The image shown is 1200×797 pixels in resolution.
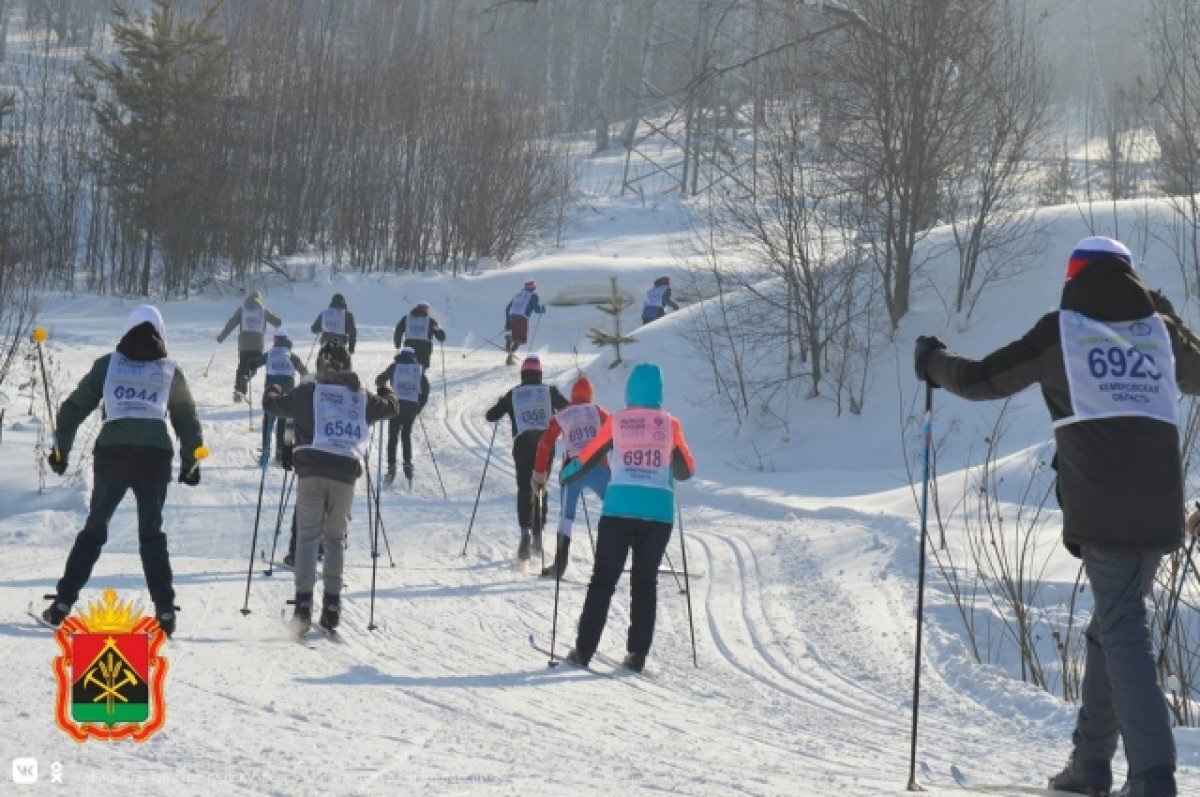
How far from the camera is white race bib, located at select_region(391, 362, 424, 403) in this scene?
16.2m

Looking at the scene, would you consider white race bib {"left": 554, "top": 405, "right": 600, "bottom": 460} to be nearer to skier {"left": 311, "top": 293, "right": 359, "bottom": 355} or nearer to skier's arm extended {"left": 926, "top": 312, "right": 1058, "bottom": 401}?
skier's arm extended {"left": 926, "top": 312, "right": 1058, "bottom": 401}

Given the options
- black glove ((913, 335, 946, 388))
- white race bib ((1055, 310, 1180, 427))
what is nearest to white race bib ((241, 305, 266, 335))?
black glove ((913, 335, 946, 388))

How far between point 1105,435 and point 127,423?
534cm

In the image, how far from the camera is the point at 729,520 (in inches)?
591

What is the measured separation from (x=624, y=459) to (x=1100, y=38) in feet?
309

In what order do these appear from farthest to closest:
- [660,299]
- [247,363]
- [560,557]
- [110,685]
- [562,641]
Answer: [660,299] → [247,363] → [560,557] → [562,641] → [110,685]

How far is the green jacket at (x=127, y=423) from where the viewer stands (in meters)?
8.05

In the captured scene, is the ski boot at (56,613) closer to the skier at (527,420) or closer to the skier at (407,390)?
the skier at (527,420)

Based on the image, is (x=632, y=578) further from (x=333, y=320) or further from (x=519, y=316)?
(x=519, y=316)

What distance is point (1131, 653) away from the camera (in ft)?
16.6

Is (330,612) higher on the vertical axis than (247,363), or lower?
lower

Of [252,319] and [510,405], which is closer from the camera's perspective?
[510,405]

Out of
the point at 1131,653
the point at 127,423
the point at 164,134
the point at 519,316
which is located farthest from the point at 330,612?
the point at 164,134

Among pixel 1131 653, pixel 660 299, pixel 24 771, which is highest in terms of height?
pixel 660 299
